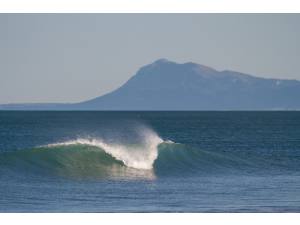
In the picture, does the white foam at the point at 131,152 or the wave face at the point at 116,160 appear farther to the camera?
the white foam at the point at 131,152

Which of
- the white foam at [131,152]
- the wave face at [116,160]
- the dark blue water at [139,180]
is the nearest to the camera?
the dark blue water at [139,180]

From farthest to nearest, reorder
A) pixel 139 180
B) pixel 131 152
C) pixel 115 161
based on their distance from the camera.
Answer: pixel 131 152, pixel 115 161, pixel 139 180

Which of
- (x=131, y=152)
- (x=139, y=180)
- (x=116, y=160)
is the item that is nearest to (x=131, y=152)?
(x=131, y=152)

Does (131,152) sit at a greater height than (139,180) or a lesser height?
greater

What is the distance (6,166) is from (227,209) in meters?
6.36

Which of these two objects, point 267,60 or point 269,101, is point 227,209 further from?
point 269,101

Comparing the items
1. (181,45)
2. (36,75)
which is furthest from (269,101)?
(36,75)

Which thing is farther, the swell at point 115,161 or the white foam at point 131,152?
the white foam at point 131,152

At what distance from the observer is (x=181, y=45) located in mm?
16203

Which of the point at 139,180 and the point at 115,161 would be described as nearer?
the point at 139,180

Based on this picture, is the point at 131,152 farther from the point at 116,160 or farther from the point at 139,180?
the point at 139,180

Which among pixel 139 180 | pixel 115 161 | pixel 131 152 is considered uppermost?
pixel 131 152

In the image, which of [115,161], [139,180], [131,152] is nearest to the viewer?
[139,180]

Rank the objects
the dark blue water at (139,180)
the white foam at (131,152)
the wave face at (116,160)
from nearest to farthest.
Answer: the dark blue water at (139,180)
the wave face at (116,160)
the white foam at (131,152)
